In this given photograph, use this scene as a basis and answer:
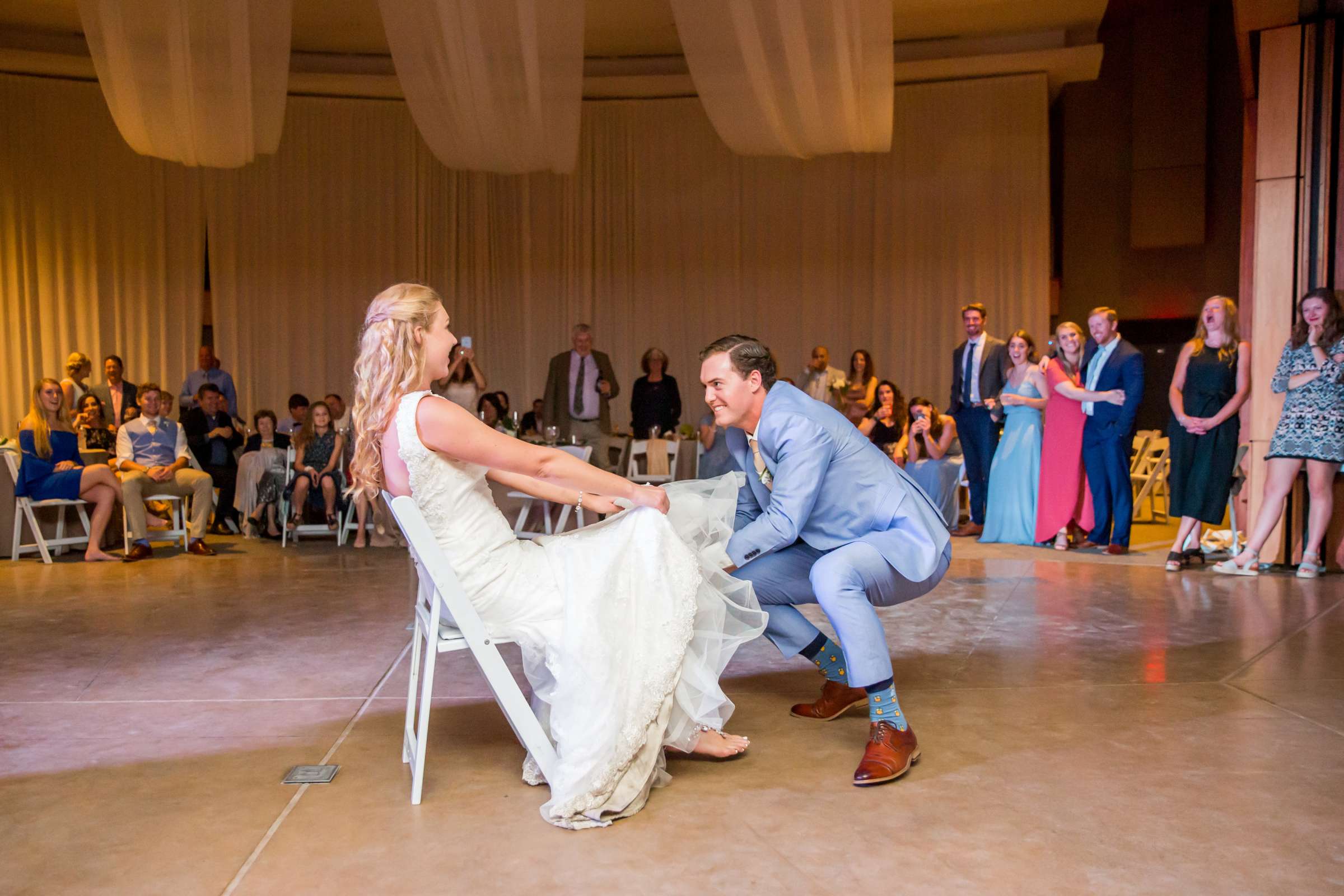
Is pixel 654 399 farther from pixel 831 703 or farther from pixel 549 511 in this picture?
pixel 831 703

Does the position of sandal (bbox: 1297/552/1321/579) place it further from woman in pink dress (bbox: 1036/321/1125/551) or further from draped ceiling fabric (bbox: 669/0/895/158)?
draped ceiling fabric (bbox: 669/0/895/158)

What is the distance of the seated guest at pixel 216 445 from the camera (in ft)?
28.2

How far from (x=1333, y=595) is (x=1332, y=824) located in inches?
126

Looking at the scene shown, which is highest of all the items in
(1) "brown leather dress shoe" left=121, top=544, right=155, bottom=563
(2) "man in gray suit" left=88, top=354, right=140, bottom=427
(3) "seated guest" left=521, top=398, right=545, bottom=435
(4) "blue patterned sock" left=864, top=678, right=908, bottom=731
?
(2) "man in gray suit" left=88, top=354, right=140, bottom=427

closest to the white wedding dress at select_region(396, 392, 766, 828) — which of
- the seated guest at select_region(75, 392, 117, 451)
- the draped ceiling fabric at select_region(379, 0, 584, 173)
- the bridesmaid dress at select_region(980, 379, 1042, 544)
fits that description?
the draped ceiling fabric at select_region(379, 0, 584, 173)

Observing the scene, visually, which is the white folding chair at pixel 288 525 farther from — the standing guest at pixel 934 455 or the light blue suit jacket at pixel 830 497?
the light blue suit jacket at pixel 830 497

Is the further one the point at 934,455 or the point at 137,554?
the point at 934,455

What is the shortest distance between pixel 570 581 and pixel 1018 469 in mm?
5380

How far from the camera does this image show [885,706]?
270cm

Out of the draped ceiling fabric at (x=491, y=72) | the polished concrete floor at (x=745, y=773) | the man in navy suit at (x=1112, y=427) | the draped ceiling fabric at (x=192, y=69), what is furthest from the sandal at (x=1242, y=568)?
the draped ceiling fabric at (x=192, y=69)

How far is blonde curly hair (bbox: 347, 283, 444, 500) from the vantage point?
256cm

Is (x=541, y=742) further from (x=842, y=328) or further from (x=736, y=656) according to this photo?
(x=842, y=328)

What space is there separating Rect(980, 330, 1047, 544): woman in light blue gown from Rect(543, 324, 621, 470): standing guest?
324 cm

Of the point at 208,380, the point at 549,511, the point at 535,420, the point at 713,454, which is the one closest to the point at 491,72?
the point at 549,511
